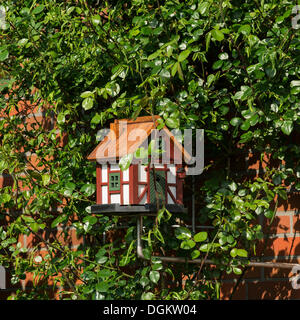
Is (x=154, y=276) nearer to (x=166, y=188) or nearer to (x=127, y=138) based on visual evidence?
(x=166, y=188)

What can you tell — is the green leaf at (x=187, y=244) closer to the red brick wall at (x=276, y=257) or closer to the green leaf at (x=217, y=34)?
the red brick wall at (x=276, y=257)

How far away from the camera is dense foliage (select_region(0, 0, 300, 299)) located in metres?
1.81

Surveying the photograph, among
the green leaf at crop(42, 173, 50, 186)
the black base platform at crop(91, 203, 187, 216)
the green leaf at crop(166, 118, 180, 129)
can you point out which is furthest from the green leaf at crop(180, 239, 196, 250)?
the green leaf at crop(42, 173, 50, 186)

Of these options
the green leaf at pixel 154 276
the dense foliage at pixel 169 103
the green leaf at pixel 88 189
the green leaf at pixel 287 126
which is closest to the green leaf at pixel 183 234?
the dense foliage at pixel 169 103

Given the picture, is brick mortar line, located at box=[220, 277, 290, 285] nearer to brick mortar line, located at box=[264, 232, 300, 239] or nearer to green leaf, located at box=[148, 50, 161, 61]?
brick mortar line, located at box=[264, 232, 300, 239]

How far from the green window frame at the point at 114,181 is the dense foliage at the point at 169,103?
176 millimetres

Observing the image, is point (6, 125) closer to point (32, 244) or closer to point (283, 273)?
point (32, 244)

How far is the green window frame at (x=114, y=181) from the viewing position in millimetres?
1781

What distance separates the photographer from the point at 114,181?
1.79 metres

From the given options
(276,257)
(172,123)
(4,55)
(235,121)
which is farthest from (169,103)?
(276,257)

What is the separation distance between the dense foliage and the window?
0.18 m

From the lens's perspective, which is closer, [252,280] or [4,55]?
[4,55]

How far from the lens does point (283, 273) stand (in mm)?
2127

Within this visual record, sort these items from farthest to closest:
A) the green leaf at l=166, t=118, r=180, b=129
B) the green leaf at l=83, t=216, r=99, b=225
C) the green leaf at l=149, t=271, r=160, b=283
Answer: the green leaf at l=83, t=216, r=99, b=225, the green leaf at l=149, t=271, r=160, b=283, the green leaf at l=166, t=118, r=180, b=129
